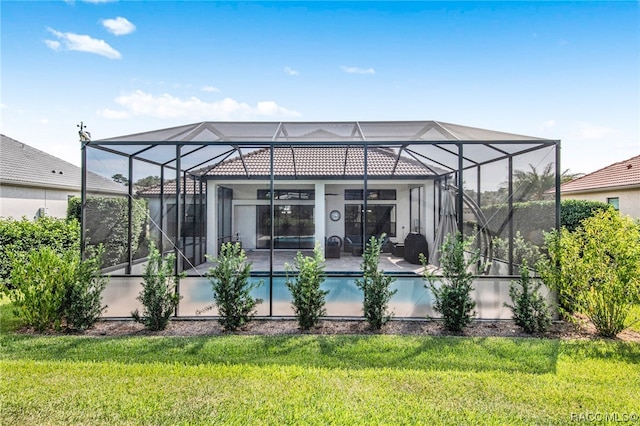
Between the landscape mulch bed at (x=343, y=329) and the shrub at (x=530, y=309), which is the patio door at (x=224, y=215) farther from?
the shrub at (x=530, y=309)

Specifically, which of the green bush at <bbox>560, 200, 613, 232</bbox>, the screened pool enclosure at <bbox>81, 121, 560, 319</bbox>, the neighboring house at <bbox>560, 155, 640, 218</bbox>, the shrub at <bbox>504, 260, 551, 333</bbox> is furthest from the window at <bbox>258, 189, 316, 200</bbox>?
the neighboring house at <bbox>560, 155, 640, 218</bbox>

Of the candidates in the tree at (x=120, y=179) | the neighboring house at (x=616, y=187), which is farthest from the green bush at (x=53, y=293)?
the neighboring house at (x=616, y=187)

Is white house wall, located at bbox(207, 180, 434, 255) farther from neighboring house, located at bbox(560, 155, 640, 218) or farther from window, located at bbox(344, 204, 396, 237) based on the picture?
neighboring house, located at bbox(560, 155, 640, 218)

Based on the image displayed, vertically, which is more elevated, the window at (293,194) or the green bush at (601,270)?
the window at (293,194)

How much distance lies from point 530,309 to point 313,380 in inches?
150

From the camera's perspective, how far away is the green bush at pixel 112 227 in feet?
20.6

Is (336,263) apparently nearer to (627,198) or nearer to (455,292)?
(455,292)

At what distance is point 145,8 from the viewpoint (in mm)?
8625

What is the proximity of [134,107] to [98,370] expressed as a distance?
16017mm

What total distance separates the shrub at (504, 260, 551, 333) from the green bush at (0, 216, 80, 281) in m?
8.94

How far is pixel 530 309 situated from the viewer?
5.05 m

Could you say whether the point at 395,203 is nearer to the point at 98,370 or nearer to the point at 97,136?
the point at 97,136

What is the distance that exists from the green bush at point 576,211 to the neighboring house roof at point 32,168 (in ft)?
59.5

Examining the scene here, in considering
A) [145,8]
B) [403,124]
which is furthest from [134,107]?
[403,124]
